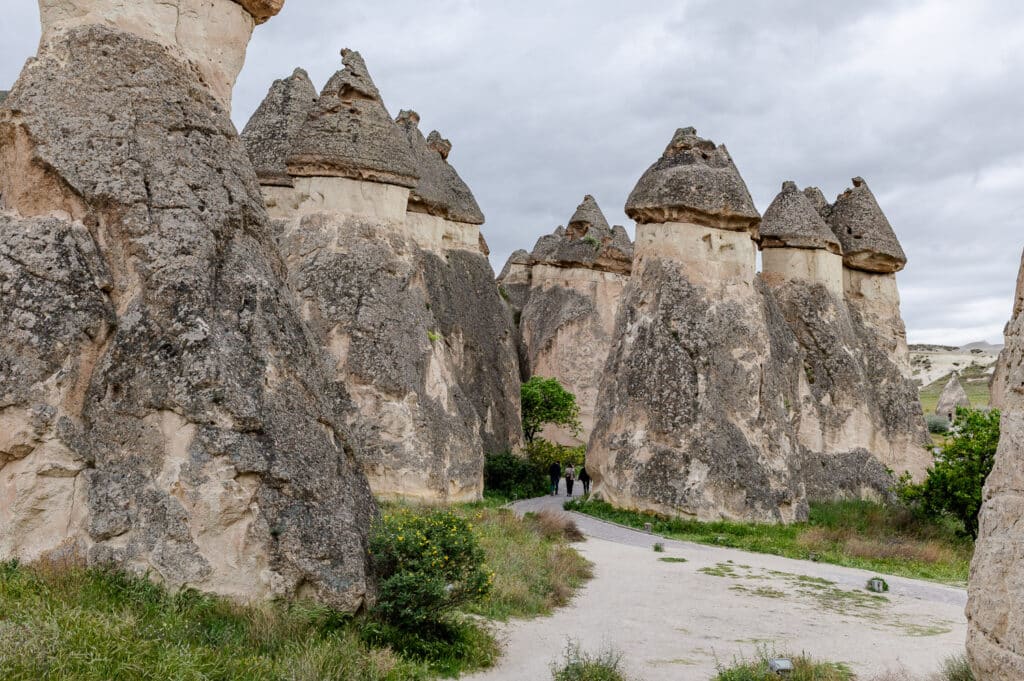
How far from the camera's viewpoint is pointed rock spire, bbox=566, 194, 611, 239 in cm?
3059

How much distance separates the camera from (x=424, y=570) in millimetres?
6844

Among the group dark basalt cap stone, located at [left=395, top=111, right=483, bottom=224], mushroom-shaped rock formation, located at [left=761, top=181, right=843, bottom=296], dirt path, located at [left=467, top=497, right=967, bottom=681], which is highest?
dark basalt cap stone, located at [left=395, top=111, right=483, bottom=224]

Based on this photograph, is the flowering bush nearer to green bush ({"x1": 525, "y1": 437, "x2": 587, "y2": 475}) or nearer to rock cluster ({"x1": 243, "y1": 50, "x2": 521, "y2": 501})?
rock cluster ({"x1": 243, "y1": 50, "x2": 521, "y2": 501})

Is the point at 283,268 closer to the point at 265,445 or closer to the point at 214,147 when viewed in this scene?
the point at 214,147

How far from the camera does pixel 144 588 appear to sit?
6125 millimetres

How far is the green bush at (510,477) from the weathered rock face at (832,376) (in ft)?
19.9

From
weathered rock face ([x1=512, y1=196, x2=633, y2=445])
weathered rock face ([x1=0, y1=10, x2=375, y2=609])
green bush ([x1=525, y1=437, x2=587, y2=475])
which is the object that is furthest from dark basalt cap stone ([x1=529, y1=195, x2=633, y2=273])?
weathered rock face ([x1=0, y1=10, x2=375, y2=609])

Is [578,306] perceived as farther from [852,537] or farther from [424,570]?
[424,570]

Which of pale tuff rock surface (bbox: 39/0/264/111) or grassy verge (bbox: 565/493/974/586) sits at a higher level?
pale tuff rock surface (bbox: 39/0/264/111)

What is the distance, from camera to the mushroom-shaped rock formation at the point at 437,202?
763 inches

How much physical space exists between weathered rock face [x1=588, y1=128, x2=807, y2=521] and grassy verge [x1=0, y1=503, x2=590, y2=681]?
27.3 feet

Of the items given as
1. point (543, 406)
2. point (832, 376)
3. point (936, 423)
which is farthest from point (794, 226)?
point (936, 423)

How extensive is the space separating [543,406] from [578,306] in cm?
574

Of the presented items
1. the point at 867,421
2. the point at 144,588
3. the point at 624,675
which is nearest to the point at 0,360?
the point at 144,588
